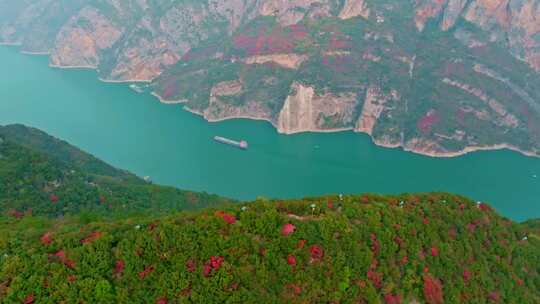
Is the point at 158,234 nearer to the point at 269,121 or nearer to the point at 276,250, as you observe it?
the point at 276,250

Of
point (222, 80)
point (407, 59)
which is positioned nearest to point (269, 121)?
point (222, 80)

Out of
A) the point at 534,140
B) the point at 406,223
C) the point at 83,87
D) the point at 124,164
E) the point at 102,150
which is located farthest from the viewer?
the point at 83,87

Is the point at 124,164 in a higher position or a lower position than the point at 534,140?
lower

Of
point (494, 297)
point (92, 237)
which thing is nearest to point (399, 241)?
point (494, 297)

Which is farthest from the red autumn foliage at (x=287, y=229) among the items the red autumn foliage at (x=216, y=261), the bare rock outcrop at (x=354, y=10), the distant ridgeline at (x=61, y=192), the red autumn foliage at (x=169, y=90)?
the bare rock outcrop at (x=354, y=10)

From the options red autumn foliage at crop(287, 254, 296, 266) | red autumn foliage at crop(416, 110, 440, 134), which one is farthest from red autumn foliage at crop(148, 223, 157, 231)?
red autumn foliage at crop(416, 110, 440, 134)

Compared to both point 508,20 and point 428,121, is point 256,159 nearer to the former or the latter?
point 428,121

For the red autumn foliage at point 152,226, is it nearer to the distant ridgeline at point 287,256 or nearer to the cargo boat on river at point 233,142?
the distant ridgeline at point 287,256
